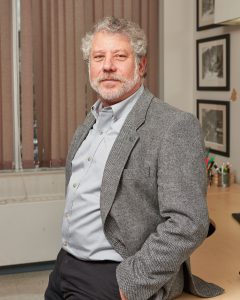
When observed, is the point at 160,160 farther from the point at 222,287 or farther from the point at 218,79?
the point at 218,79

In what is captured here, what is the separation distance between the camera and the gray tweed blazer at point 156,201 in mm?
1166

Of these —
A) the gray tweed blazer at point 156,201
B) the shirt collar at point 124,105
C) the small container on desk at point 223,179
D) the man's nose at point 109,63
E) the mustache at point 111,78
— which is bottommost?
the small container on desk at point 223,179

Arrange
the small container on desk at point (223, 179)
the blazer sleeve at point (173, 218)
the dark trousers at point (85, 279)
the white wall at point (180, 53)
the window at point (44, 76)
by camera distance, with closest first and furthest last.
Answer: the blazer sleeve at point (173, 218) < the dark trousers at point (85, 279) < the small container on desk at point (223, 179) < the window at point (44, 76) < the white wall at point (180, 53)

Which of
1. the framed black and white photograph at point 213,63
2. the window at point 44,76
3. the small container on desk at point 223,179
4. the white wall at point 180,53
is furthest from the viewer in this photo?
the white wall at point 180,53

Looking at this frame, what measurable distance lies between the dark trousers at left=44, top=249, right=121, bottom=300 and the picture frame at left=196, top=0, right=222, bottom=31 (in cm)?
230

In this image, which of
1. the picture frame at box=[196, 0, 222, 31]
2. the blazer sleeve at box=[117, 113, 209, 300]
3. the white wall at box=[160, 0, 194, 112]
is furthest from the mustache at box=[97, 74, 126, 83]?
the white wall at box=[160, 0, 194, 112]

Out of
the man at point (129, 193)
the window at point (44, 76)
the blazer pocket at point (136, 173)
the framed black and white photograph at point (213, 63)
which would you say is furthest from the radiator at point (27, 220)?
the blazer pocket at point (136, 173)

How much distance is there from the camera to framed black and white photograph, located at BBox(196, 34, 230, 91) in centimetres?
310

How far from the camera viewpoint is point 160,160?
1.20 metres

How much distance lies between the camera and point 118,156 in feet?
4.20

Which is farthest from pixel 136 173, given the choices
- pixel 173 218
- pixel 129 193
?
pixel 173 218

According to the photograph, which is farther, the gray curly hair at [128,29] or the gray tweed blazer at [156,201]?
the gray curly hair at [128,29]

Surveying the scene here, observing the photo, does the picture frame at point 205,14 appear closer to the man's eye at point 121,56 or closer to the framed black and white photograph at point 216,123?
the framed black and white photograph at point 216,123

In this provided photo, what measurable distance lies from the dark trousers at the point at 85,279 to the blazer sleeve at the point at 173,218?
87 millimetres
